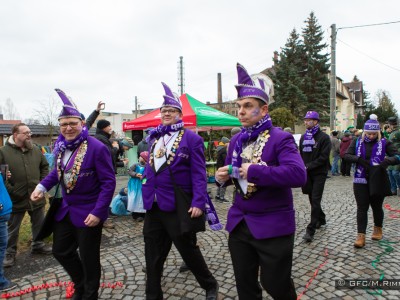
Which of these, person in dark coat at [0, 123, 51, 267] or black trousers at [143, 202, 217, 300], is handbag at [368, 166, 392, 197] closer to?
black trousers at [143, 202, 217, 300]

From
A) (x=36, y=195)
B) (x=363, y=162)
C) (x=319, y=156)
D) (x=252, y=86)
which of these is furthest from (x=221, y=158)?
(x=252, y=86)

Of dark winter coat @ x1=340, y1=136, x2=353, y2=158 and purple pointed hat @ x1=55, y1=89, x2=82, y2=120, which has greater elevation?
purple pointed hat @ x1=55, y1=89, x2=82, y2=120

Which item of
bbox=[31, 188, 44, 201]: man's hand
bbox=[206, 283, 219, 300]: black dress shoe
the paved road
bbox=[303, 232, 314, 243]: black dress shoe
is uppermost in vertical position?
bbox=[31, 188, 44, 201]: man's hand

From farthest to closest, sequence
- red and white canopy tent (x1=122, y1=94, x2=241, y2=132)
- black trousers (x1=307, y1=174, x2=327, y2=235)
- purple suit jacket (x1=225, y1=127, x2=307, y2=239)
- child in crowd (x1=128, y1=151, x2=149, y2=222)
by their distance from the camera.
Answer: red and white canopy tent (x1=122, y1=94, x2=241, y2=132) → child in crowd (x1=128, y1=151, x2=149, y2=222) → black trousers (x1=307, y1=174, x2=327, y2=235) → purple suit jacket (x1=225, y1=127, x2=307, y2=239)

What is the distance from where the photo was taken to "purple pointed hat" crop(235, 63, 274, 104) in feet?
7.44

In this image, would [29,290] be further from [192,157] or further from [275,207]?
[275,207]

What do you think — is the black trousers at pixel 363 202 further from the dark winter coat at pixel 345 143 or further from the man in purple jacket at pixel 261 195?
the dark winter coat at pixel 345 143

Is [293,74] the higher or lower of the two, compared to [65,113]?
higher

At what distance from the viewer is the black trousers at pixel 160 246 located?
2.82 meters

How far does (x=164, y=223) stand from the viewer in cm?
286

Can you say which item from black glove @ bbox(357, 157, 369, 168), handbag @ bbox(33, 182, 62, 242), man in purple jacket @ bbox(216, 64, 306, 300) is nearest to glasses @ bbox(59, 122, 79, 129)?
handbag @ bbox(33, 182, 62, 242)

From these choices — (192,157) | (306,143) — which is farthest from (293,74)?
(192,157)

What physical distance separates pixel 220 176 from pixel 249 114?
507 millimetres

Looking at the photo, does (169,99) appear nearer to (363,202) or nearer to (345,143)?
(363,202)
